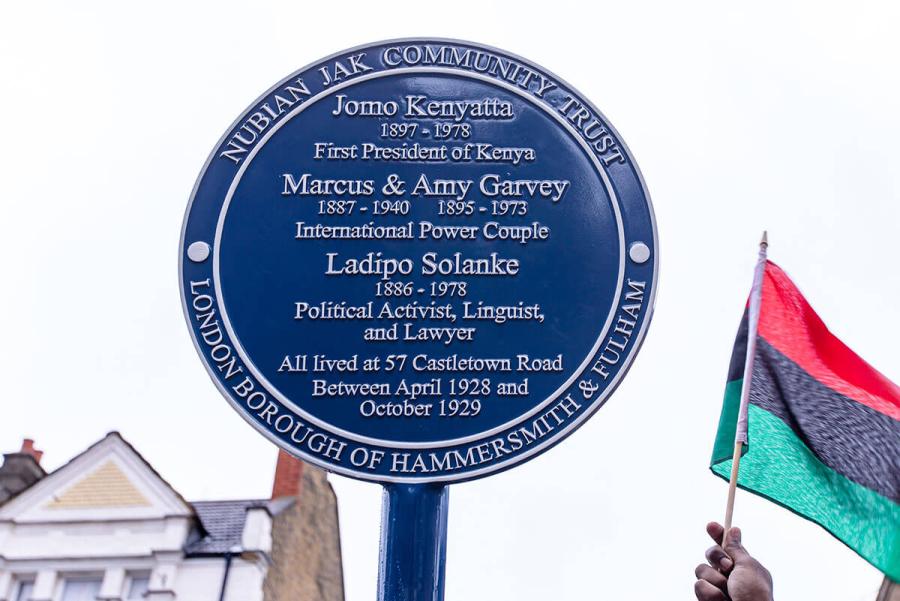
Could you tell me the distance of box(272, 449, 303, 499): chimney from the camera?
19.6m

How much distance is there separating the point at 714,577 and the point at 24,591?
1574 cm

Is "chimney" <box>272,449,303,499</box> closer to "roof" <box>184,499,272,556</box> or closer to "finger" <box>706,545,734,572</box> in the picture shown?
"roof" <box>184,499,272,556</box>

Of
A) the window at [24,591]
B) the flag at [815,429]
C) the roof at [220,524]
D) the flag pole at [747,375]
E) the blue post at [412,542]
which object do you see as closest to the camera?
the flag pole at [747,375]

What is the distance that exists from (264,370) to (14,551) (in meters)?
14.6

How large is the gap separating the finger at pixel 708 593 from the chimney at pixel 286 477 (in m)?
16.5

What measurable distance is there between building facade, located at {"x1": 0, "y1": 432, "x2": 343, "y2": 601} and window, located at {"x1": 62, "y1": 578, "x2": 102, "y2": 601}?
15 millimetres

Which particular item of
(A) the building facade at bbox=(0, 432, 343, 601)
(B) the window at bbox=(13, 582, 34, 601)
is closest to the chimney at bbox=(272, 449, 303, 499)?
(A) the building facade at bbox=(0, 432, 343, 601)

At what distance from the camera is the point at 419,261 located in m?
4.46

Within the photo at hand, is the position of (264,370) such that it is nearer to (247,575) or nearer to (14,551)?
Result: (247,575)

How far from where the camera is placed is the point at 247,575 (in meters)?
17.0

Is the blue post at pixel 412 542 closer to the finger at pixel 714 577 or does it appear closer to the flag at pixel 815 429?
the finger at pixel 714 577

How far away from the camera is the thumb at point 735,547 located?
139 inches

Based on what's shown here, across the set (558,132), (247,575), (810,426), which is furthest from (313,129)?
(247,575)

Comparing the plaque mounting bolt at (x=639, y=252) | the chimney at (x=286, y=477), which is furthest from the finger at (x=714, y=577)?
the chimney at (x=286, y=477)
